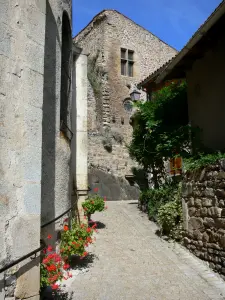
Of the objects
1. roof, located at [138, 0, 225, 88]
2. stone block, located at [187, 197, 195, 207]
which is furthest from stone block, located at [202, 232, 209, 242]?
roof, located at [138, 0, 225, 88]

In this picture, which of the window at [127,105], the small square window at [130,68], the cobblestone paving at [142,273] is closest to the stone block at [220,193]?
the cobblestone paving at [142,273]

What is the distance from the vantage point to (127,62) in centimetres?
2291

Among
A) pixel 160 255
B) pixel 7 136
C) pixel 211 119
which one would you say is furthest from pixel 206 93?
pixel 7 136

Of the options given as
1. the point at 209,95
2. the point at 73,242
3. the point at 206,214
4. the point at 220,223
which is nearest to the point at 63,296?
the point at 73,242

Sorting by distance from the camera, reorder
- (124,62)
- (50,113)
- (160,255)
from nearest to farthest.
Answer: (50,113)
(160,255)
(124,62)

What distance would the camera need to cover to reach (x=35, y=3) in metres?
3.68

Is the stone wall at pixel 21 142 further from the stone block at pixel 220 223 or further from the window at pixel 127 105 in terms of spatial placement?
the window at pixel 127 105

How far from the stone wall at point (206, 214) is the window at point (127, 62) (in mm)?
16782

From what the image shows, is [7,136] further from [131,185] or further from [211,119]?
[131,185]

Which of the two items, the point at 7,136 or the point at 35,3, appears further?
the point at 35,3

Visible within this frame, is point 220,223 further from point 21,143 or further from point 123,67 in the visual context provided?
point 123,67

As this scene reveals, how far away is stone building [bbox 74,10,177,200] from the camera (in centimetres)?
1758

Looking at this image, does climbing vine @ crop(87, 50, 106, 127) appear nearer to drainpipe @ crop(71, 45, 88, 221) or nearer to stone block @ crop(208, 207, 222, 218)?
drainpipe @ crop(71, 45, 88, 221)

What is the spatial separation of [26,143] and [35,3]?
1.61 metres
